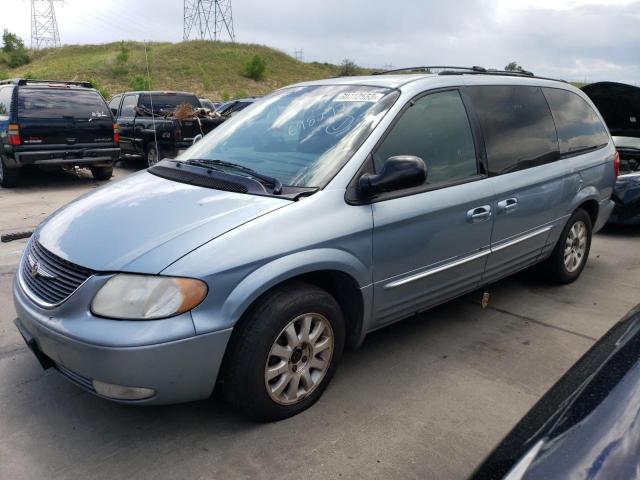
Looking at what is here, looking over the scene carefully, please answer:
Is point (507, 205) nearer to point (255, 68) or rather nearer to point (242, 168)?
point (242, 168)

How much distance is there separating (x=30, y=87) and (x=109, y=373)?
862 cm

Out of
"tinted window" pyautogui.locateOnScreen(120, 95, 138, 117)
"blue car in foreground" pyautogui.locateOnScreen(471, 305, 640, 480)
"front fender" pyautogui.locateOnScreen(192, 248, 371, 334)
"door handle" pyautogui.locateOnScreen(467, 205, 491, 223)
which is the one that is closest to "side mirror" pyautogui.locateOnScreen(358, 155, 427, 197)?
"front fender" pyautogui.locateOnScreen(192, 248, 371, 334)

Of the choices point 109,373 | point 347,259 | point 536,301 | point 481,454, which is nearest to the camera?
point 109,373

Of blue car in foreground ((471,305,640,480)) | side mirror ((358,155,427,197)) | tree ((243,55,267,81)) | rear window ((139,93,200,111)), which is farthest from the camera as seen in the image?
tree ((243,55,267,81))

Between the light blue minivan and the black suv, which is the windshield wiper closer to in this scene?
the light blue minivan

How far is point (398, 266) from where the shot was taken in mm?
3139

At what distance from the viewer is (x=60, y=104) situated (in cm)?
938

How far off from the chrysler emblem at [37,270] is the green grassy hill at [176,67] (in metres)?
41.3

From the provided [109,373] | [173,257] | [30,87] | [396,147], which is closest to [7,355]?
[109,373]

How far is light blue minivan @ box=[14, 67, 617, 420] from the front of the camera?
2.39 m

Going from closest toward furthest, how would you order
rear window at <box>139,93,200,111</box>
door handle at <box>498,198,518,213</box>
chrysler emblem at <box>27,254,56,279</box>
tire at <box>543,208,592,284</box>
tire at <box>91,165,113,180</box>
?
chrysler emblem at <box>27,254,56,279</box>, door handle at <box>498,198,518,213</box>, tire at <box>543,208,592,284</box>, tire at <box>91,165,113,180</box>, rear window at <box>139,93,200,111</box>

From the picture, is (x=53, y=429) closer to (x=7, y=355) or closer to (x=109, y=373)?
(x=109, y=373)

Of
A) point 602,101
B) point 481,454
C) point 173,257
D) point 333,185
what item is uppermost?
point 602,101

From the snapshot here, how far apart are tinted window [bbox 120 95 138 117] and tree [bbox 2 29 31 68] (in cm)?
5351
